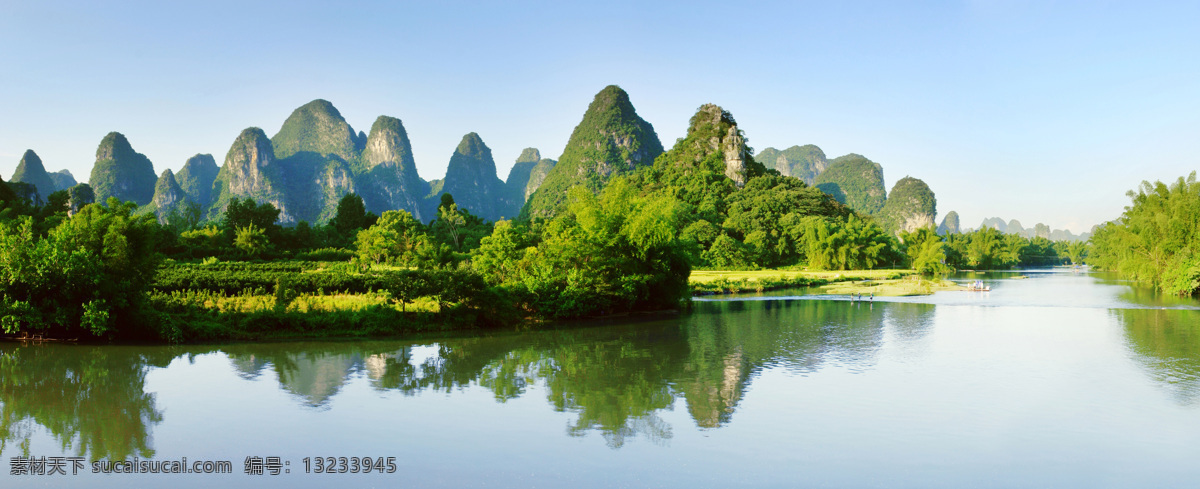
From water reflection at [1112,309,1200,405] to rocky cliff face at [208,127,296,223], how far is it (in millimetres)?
120284

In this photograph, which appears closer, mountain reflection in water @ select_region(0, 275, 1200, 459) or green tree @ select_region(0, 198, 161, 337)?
mountain reflection in water @ select_region(0, 275, 1200, 459)

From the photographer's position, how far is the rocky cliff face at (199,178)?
12875 cm

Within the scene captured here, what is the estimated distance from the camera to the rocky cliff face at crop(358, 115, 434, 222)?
5207 inches

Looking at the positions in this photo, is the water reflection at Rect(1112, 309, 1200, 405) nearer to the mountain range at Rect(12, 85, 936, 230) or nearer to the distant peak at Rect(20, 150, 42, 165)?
the mountain range at Rect(12, 85, 936, 230)

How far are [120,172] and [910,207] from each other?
455ft

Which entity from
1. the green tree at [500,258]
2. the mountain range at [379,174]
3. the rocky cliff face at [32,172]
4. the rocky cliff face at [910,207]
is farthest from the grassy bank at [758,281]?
the rocky cliff face at [32,172]

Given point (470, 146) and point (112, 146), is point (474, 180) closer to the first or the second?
point (470, 146)

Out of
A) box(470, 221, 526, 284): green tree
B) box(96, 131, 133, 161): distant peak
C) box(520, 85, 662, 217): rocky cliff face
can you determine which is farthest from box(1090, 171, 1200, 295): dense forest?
box(96, 131, 133, 161): distant peak

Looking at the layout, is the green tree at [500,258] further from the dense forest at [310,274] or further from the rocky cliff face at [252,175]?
the rocky cliff face at [252,175]

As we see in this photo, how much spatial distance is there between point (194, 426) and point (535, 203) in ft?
311

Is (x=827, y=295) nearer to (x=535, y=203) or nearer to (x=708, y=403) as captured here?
(x=708, y=403)

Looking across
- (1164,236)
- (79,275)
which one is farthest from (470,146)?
(79,275)

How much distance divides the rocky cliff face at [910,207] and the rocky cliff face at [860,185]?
12401 millimetres

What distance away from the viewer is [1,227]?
1300cm
